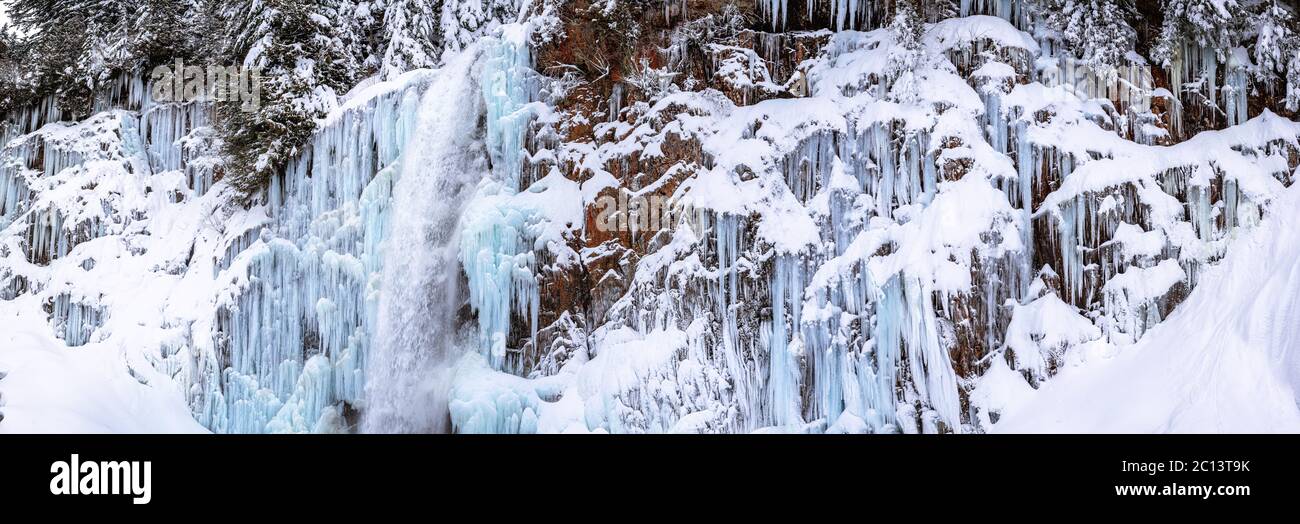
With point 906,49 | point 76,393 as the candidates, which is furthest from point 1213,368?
point 76,393

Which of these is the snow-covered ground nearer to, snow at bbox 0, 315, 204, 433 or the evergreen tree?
snow at bbox 0, 315, 204, 433

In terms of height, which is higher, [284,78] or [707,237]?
[284,78]

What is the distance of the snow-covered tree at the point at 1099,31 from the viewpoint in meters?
10.4

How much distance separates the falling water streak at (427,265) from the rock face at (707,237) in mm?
36

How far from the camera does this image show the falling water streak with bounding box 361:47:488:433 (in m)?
A: 11.1

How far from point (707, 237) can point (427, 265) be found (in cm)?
345

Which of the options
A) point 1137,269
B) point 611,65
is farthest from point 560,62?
point 1137,269

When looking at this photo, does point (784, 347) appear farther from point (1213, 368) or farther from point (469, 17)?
point (469, 17)

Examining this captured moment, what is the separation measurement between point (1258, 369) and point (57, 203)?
1491cm

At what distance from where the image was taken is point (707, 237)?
35.4 feet

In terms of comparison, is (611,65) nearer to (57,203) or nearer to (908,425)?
(908,425)

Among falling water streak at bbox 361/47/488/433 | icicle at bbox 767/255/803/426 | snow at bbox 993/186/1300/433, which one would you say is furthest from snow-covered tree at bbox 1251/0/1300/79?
falling water streak at bbox 361/47/488/433

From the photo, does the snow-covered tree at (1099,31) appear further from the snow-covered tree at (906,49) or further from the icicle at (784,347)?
the icicle at (784,347)

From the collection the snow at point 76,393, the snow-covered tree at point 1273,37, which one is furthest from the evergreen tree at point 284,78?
the snow-covered tree at point 1273,37
